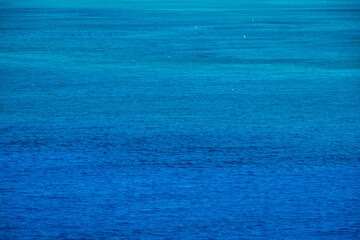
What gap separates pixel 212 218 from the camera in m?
4.43

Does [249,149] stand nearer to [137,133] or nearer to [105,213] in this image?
[137,133]

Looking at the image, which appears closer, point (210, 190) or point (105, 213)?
point (105, 213)

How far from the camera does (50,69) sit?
11.6 meters

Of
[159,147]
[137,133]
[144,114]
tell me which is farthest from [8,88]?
[159,147]

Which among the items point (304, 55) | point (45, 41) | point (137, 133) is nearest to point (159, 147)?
point (137, 133)

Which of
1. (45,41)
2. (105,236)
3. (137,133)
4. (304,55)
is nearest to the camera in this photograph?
(105,236)

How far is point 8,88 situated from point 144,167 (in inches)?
183

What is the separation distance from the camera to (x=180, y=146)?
246 inches

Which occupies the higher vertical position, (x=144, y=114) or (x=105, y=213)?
(x=105, y=213)

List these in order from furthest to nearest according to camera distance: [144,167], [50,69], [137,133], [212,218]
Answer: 1. [50,69]
2. [137,133]
3. [144,167]
4. [212,218]

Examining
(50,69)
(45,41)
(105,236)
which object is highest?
(105,236)

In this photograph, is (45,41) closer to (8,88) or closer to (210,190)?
(8,88)

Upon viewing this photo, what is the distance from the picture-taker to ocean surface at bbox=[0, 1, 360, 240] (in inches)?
173

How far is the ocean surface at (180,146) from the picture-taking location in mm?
4402
